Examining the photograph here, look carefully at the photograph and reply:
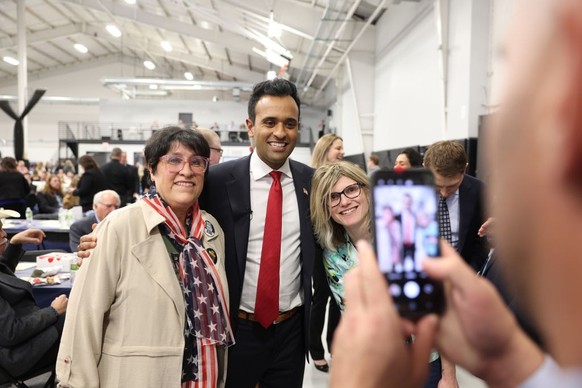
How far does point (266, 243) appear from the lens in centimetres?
192

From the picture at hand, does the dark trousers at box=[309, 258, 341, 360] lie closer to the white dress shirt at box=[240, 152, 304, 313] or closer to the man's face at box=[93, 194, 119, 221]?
the white dress shirt at box=[240, 152, 304, 313]

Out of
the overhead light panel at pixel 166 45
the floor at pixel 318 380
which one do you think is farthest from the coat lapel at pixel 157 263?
the overhead light panel at pixel 166 45

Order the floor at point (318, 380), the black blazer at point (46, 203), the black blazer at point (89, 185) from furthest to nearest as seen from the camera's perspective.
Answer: the black blazer at point (46, 203), the black blazer at point (89, 185), the floor at point (318, 380)

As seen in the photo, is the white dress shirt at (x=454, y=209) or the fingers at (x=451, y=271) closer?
the fingers at (x=451, y=271)

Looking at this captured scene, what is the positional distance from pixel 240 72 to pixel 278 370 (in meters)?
20.3

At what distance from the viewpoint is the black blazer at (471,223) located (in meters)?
2.43

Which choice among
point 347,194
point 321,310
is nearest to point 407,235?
point 347,194

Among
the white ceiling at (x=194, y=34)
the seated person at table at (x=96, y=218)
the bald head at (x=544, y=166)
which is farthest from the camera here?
the white ceiling at (x=194, y=34)

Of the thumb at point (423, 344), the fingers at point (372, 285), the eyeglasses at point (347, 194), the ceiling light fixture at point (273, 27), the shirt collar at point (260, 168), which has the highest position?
the ceiling light fixture at point (273, 27)

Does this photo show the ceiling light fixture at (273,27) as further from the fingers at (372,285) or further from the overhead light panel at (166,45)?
the fingers at (372,285)

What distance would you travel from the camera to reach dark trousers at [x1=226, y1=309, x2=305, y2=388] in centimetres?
193

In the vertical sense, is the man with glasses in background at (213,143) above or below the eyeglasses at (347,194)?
above

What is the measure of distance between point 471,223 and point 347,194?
101 cm

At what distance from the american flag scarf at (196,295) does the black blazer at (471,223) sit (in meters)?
1.41
